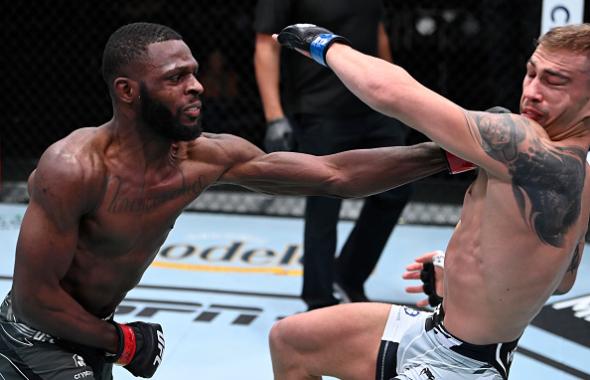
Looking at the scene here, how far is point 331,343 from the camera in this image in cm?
214

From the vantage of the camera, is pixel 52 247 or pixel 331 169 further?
pixel 331 169

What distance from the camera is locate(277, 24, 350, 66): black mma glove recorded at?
1.98 meters

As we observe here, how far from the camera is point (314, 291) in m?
3.36

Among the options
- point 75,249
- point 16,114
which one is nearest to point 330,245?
point 75,249

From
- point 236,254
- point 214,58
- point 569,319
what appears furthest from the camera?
point 214,58

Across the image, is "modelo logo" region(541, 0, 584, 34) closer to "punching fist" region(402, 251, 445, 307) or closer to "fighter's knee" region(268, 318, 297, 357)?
"punching fist" region(402, 251, 445, 307)

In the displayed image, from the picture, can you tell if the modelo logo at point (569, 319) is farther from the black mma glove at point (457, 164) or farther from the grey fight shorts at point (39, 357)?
the grey fight shorts at point (39, 357)

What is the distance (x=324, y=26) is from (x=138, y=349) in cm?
162

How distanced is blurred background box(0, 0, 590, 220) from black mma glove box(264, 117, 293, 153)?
2208 millimetres

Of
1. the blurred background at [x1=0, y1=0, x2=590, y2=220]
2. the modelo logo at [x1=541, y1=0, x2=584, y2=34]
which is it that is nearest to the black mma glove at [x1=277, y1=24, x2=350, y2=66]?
the modelo logo at [x1=541, y1=0, x2=584, y2=34]

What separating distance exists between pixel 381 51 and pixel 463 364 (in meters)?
1.86

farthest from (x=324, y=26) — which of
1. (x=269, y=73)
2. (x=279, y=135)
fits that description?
(x=279, y=135)

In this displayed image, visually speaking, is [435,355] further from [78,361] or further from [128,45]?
[128,45]

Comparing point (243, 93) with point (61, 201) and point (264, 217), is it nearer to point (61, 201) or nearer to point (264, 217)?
point (264, 217)
